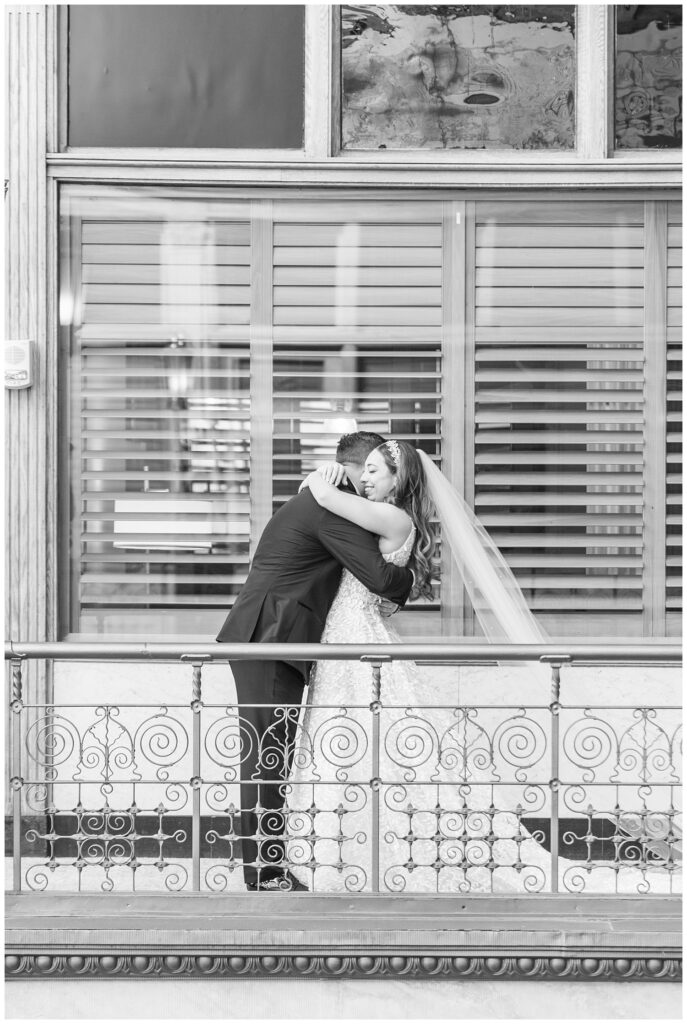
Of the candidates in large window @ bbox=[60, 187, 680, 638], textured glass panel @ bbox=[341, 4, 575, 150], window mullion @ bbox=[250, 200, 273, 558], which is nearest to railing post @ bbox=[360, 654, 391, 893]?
large window @ bbox=[60, 187, 680, 638]

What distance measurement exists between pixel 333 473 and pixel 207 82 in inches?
107

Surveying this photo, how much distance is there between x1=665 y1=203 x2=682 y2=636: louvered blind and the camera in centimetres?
592

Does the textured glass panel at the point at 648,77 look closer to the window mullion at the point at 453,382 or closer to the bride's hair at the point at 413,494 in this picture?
the window mullion at the point at 453,382

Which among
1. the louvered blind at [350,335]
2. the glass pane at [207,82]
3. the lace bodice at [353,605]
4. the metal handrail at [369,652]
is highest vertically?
the glass pane at [207,82]

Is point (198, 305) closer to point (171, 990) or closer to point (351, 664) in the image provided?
point (351, 664)

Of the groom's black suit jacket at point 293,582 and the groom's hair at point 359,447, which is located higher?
the groom's hair at point 359,447

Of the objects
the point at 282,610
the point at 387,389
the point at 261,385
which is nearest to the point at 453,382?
the point at 387,389

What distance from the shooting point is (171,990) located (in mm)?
3979

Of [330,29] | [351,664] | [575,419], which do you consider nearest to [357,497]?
[351,664]

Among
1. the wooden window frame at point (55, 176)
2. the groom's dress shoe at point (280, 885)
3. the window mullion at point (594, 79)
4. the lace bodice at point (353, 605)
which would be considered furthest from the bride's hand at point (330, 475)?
the window mullion at point (594, 79)

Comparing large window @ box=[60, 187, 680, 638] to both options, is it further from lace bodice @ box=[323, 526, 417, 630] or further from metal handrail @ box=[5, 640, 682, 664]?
metal handrail @ box=[5, 640, 682, 664]

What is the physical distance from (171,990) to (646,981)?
1917mm

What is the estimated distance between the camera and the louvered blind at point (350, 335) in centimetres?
591

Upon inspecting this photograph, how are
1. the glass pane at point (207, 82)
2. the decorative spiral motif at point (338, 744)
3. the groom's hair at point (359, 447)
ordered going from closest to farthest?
the decorative spiral motif at point (338, 744) < the groom's hair at point (359, 447) < the glass pane at point (207, 82)
